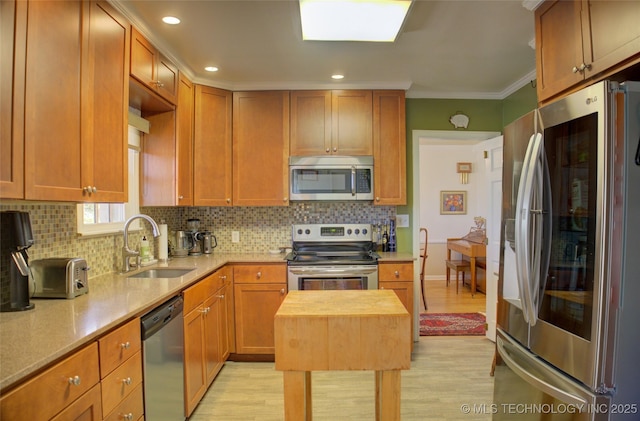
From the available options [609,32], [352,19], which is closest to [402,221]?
[352,19]

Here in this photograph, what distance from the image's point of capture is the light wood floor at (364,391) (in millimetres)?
2369

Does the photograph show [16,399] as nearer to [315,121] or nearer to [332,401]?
[332,401]

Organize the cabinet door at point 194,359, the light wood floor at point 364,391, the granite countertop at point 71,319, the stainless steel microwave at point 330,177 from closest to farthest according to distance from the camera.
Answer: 1. the granite countertop at point 71,319
2. the cabinet door at point 194,359
3. the light wood floor at point 364,391
4. the stainless steel microwave at point 330,177

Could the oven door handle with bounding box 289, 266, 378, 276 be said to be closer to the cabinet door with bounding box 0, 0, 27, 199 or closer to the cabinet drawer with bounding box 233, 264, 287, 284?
the cabinet drawer with bounding box 233, 264, 287, 284

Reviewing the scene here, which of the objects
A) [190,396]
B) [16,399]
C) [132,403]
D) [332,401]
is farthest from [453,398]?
[16,399]

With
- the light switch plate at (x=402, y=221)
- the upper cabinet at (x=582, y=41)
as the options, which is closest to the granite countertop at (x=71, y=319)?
the light switch plate at (x=402, y=221)

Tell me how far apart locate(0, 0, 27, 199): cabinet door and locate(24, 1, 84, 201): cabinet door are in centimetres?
3

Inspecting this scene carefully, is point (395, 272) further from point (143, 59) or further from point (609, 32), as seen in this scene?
point (143, 59)

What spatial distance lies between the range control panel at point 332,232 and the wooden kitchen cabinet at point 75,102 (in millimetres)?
1797

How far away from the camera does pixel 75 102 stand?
163 centimetres

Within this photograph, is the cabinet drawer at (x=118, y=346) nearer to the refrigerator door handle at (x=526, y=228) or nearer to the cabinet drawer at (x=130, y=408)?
the cabinet drawer at (x=130, y=408)

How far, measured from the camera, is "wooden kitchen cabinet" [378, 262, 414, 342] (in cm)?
317

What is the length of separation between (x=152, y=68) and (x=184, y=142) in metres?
0.75

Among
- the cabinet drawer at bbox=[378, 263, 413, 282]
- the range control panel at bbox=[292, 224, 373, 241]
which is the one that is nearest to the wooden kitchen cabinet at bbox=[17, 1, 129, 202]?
the range control panel at bbox=[292, 224, 373, 241]
